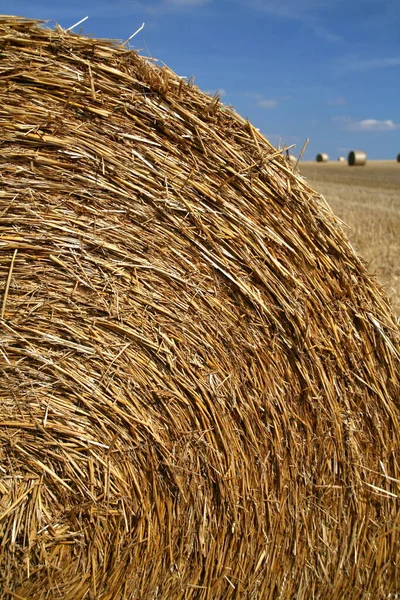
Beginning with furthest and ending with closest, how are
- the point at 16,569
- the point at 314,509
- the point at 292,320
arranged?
1. the point at 314,509
2. the point at 292,320
3. the point at 16,569

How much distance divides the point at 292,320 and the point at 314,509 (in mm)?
735

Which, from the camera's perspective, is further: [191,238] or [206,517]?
[206,517]

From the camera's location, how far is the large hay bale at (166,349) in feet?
5.66

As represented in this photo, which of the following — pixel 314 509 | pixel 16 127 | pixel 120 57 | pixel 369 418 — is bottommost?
pixel 314 509

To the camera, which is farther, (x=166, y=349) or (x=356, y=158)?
(x=356, y=158)

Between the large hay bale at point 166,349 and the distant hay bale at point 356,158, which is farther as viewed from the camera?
the distant hay bale at point 356,158

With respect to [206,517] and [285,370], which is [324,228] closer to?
[285,370]

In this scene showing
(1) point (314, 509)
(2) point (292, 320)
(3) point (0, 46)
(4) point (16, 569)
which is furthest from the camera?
(1) point (314, 509)

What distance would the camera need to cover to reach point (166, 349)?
1.83 m

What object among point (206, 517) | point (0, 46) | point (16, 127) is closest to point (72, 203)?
point (16, 127)

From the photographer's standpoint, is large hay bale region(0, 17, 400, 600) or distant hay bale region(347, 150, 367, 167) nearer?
large hay bale region(0, 17, 400, 600)

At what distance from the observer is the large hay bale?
1.73 metres

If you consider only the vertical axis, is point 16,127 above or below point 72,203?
above

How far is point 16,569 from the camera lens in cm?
178
